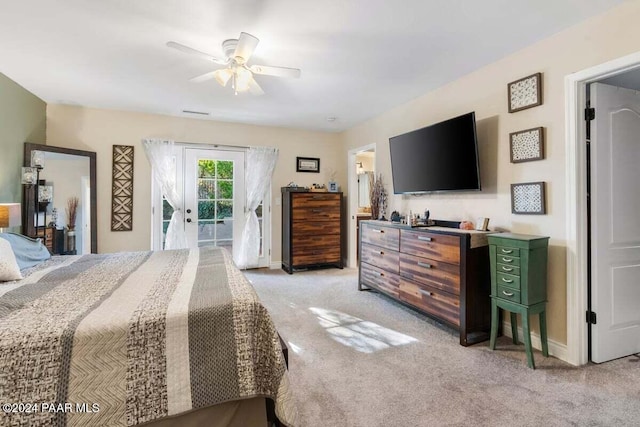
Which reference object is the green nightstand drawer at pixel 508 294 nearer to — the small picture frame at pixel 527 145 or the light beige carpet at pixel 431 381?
the light beige carpet at pixel 431 381

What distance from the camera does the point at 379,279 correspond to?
141 inches

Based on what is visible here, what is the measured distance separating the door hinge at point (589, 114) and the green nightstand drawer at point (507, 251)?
1057 millimetres

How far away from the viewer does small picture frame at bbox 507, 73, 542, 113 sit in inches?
93.9

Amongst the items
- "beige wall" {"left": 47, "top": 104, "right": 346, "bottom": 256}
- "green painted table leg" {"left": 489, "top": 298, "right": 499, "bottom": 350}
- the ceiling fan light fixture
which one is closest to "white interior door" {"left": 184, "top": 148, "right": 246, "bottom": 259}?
"beige wall" {"left": 47, "top": 104, "right": 346, "bottom": 256}

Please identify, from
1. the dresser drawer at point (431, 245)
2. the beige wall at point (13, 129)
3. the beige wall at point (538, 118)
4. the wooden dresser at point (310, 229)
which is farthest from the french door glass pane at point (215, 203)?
the beige wall at point (538, 118)

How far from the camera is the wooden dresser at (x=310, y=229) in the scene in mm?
4871

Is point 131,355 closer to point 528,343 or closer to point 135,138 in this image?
point 528,343

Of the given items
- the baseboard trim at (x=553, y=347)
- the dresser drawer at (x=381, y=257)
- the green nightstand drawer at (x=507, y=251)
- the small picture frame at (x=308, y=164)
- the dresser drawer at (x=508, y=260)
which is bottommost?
the baseboard trim at (x=553, y=347)

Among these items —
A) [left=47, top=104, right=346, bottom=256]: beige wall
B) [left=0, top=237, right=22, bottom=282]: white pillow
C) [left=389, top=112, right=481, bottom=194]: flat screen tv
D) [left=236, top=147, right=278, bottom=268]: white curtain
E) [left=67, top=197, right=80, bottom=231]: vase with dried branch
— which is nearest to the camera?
[left=0, top=237, right=22, bottom=282]: white pillow

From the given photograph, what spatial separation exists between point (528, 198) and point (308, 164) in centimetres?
359

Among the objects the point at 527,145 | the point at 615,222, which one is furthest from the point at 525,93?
the point at 615,222

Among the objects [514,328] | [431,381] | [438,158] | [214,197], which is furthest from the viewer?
[214,197]

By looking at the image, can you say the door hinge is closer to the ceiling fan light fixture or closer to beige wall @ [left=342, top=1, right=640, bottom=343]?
beige wall @ [left=342, top=1, right=640, bottom=343]

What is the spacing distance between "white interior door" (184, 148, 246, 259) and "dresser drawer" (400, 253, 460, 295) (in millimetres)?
2913
